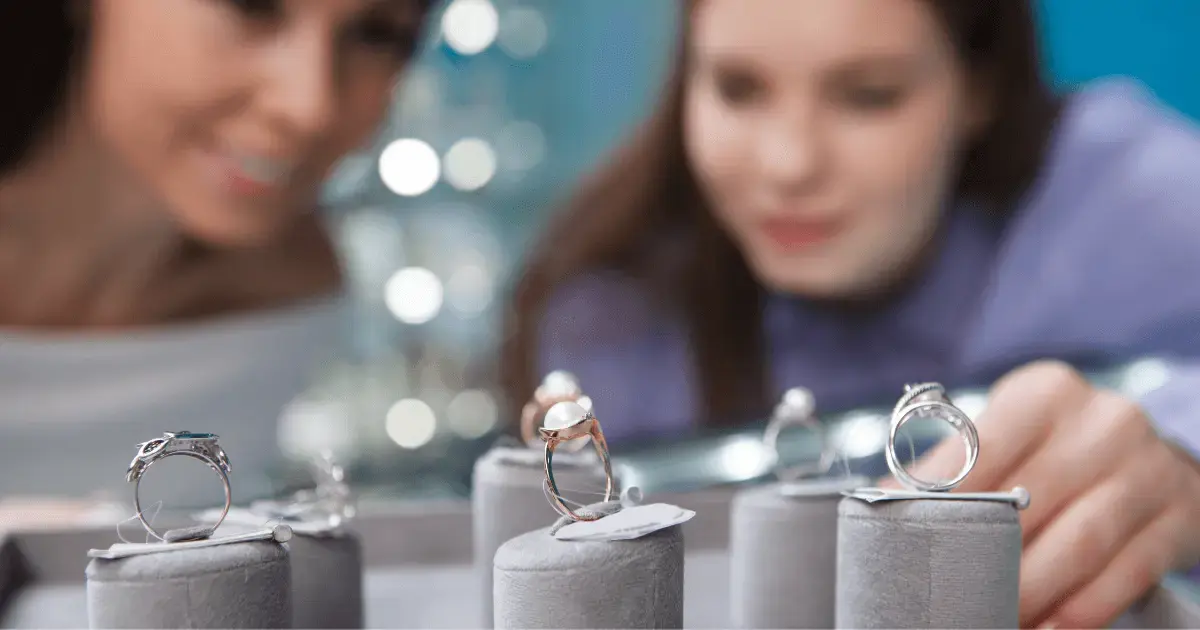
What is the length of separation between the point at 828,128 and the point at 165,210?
0.88 m

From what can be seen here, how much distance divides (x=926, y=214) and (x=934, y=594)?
2.55 ft

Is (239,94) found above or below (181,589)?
above

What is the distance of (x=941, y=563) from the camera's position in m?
0.45

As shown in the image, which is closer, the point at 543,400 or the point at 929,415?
the point at 929,415

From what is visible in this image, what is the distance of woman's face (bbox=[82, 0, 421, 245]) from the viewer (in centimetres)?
122

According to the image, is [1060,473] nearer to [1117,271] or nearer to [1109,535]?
[1109,535]

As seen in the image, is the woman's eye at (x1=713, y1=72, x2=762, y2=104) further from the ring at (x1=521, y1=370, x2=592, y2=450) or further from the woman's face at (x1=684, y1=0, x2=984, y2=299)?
the ring at (x1=521, y1=370, x2=592, y2=450)

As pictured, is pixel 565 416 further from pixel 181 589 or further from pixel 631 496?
pixel 181 589

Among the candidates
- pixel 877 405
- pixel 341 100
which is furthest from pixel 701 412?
pixel 341 100

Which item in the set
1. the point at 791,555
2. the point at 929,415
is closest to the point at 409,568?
the point at 791,555

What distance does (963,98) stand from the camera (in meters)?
1.12

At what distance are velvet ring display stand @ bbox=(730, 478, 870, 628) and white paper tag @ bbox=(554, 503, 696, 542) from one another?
16cm

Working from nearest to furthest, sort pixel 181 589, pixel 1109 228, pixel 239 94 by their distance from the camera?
pixel 181 589
pixel 1109 228
pixel 239 94

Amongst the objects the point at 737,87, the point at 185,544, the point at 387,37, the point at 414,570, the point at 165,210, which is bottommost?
the point at 414,570
